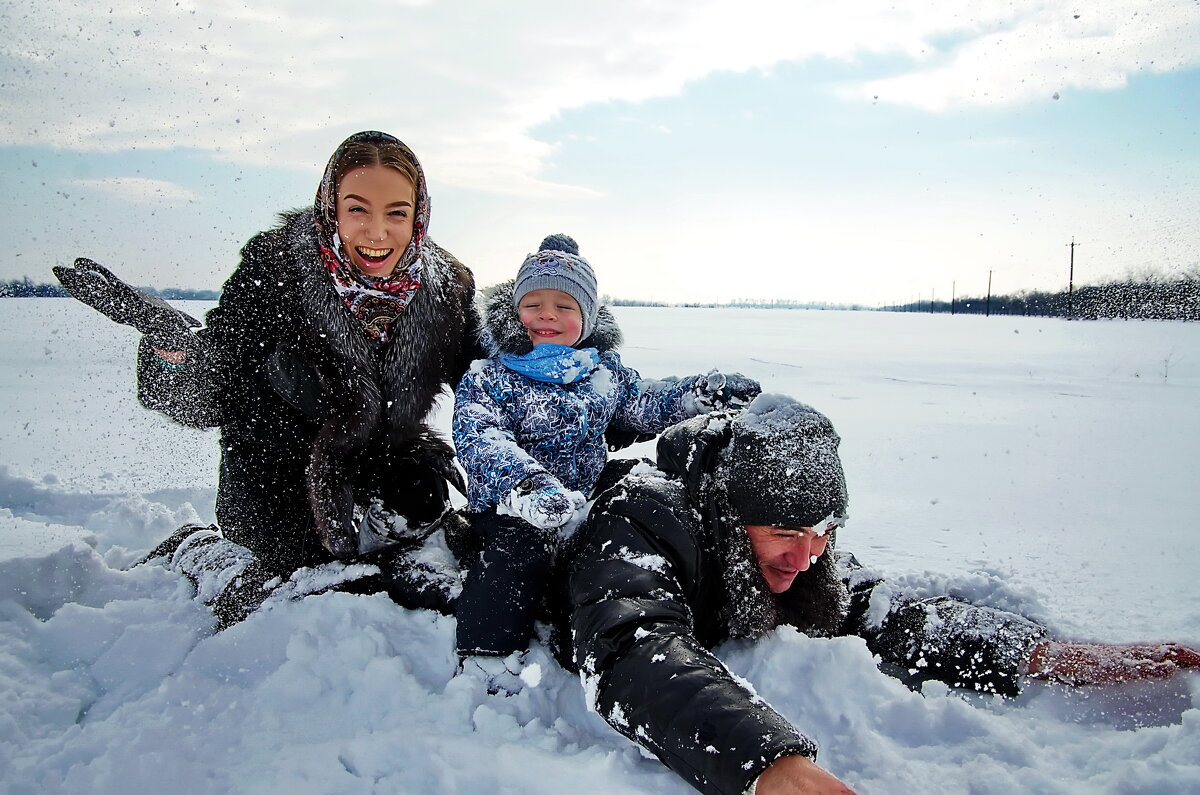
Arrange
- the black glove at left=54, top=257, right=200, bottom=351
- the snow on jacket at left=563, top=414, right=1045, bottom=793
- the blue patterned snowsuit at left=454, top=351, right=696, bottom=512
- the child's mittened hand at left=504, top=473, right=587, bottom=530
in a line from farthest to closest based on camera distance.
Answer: the black glove at left=54, top=257, right=200, bottom=351, the blue patterned snowsuit at left=454, top=351, right=696, bottom=512, the child's mittened hand at left=504, top=473, right=587, bottom=530, the snow on jacket at left=563, top=414, right=1045, bottom=793

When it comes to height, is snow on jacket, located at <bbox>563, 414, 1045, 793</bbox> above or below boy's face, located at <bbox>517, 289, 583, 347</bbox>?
below

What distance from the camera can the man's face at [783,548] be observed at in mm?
1772

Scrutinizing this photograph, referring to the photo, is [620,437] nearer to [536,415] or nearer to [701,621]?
[536,415]

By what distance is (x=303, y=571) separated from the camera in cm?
245

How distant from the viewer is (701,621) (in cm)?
179

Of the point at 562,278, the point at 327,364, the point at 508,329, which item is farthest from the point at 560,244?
the point at 327,364

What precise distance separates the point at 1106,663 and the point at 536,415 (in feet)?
6.06

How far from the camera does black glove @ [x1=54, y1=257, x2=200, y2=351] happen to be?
7.41ft

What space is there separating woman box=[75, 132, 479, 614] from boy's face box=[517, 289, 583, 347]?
13.1 inches

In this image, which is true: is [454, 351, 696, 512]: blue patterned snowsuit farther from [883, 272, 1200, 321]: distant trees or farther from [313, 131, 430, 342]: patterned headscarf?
[883, 272, 1200, 321]: distant trees

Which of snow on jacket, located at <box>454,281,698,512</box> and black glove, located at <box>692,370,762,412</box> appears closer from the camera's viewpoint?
snow on jacket, located at <box>454,281,698,512</box>

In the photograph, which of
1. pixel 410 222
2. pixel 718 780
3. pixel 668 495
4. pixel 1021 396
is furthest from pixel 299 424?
pixel 1021 396

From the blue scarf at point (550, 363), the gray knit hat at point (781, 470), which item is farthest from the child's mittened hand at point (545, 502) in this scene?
the blue scarf at point (550, 363)

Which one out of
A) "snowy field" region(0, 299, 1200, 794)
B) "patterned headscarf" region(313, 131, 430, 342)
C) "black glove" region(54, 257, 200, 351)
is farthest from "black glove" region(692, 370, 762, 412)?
"black glove" region(54, 257, 200, 351)
